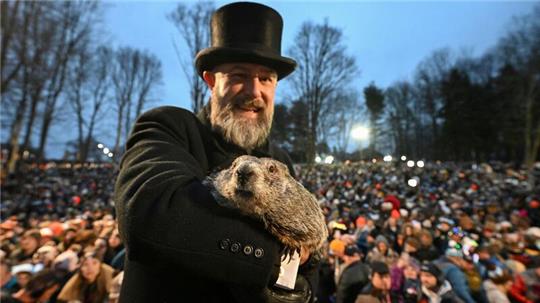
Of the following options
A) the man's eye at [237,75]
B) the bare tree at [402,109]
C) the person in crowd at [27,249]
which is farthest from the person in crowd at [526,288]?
the bare tree at [402,109]

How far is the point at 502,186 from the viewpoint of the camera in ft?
81.3

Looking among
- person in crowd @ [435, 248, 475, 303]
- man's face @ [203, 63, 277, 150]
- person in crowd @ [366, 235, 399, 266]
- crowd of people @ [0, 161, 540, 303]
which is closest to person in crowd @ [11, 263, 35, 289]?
crowd of people @ [0, 161, 540, 303]

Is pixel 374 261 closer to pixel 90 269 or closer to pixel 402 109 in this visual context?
pixel 90 269

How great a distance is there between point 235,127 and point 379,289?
16.3 feet

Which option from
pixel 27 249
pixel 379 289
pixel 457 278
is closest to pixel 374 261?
pixel 379 289

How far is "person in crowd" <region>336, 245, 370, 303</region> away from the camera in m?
6.24

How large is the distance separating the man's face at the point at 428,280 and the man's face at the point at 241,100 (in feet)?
18.0

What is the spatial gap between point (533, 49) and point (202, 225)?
35.3 meters

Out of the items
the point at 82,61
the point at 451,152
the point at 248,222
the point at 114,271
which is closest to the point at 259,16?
the point at 248,222

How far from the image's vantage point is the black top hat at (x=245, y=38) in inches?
76.5

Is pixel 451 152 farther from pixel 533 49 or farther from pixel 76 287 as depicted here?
pixel 76 287

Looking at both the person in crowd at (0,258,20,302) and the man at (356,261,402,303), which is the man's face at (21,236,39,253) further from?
the man at (356,261,402,303)

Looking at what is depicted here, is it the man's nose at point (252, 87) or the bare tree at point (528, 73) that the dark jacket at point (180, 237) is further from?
the bare tree at point (528, 73)

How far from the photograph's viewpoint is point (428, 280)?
6098mm
